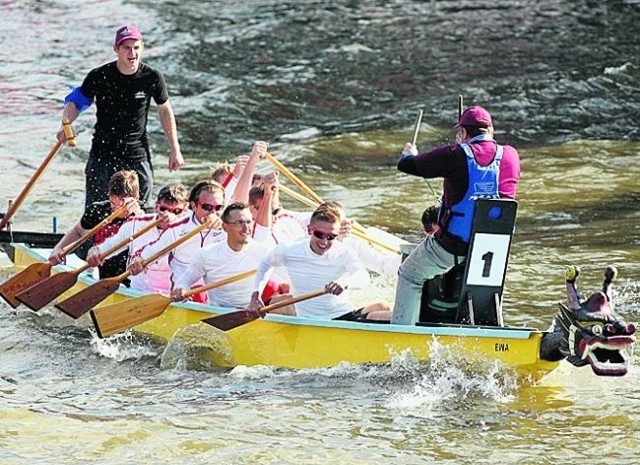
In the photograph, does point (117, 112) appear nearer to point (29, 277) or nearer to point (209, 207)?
point (29, 277)

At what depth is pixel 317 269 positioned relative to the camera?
900 cm

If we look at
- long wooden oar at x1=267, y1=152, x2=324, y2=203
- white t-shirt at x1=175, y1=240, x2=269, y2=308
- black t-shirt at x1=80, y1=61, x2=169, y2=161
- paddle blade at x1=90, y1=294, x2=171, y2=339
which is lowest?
paddle blade at x1=90, y1=294, x2=171, y2=339

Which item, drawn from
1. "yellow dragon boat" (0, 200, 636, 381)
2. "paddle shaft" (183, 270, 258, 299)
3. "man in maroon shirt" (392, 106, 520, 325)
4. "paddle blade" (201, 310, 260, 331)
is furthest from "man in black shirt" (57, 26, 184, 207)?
"man in maroon shirt" (392, 106, 520, 325)

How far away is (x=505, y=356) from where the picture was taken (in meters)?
8.30

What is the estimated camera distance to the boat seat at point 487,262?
817cm

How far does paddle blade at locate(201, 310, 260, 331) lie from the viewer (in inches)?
351

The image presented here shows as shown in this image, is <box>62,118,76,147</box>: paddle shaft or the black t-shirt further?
the black t-shirt

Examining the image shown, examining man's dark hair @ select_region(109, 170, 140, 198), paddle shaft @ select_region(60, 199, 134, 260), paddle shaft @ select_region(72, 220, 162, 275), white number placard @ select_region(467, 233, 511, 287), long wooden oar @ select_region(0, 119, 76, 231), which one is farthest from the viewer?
long wooden oar @ select_region(0, 119, 76, 231)

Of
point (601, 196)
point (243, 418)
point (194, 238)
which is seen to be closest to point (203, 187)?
point (194, 238)

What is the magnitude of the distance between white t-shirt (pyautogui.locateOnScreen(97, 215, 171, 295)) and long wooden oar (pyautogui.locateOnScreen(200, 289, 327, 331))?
1137 millimetres

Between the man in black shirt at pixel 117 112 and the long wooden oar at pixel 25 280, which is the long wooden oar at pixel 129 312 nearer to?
the long wooden oar at pixel 25 280

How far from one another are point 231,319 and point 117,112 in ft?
8.53

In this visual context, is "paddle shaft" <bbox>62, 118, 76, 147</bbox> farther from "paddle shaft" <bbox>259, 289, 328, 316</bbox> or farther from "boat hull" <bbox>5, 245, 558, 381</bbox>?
"paddle shaft" <bbox>259, 289, 328, 316</bbox>

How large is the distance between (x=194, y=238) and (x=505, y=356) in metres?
2.64
